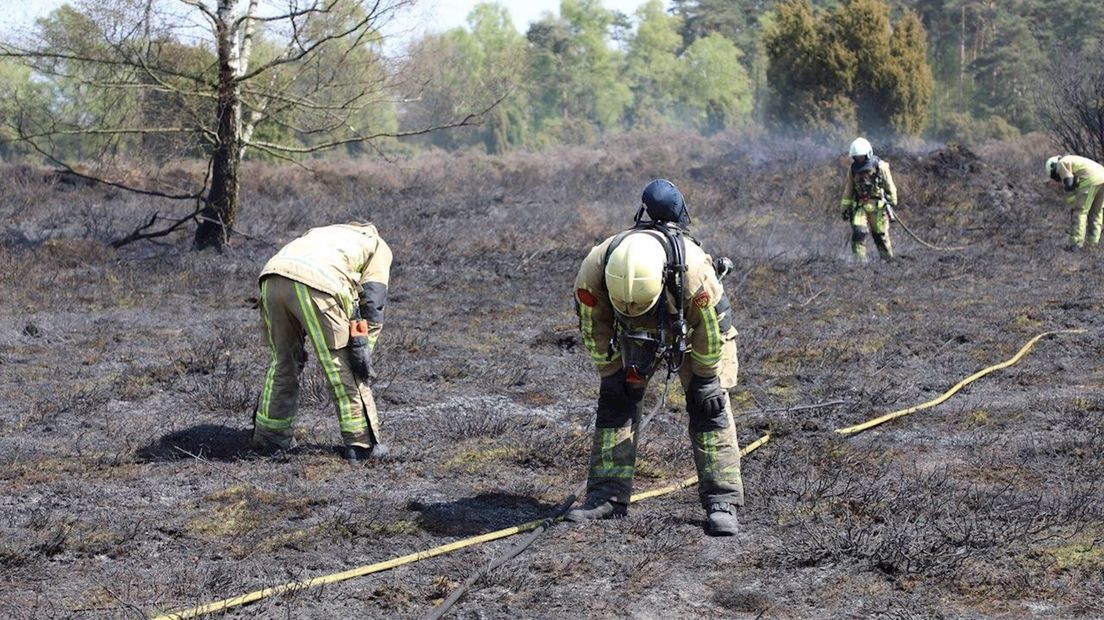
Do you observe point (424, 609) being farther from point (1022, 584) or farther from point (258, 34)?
point (258, 34)

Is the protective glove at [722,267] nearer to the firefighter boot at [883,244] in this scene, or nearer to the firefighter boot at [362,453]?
the firefighter boot at [362,453]

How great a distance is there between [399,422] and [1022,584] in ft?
13.6

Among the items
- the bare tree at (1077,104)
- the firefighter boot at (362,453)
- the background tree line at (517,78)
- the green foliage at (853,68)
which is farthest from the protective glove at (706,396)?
the green foliage at (853,68)

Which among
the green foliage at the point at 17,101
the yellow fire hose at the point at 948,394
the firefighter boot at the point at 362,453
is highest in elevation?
the green foliage at the point at 17,101

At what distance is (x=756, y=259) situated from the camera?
15242 mm

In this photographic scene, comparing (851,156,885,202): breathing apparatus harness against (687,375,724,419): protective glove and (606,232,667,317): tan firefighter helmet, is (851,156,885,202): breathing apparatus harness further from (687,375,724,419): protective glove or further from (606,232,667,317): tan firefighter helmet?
(606,232,667,317): tan firefighter helmet

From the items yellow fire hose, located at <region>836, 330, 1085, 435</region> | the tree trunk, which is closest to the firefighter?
yellow fire hose, located at <region>836, 330, 1085, 435</region>

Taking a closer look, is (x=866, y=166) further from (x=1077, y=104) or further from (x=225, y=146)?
(x=1077, y=104)

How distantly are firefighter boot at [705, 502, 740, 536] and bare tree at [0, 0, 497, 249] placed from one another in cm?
987

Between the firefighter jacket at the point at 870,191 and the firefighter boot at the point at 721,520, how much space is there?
32.1 feet

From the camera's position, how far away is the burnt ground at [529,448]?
4781 mm

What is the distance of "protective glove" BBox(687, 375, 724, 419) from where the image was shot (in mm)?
5340

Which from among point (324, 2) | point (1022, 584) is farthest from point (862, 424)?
point (324, 2)

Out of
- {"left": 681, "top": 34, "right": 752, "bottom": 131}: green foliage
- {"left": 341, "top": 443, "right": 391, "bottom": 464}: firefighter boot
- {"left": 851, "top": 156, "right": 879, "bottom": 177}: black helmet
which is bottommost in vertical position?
{"left": 341, "top": 443, "right": 391, "bottom": 464}: firefighter boot
